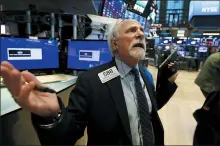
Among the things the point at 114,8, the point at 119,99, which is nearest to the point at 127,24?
the point at 119,99

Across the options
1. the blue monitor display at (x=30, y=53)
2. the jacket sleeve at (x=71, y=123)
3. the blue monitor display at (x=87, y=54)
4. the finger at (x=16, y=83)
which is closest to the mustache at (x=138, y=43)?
the jacket sleeve at (x=71, y=123)

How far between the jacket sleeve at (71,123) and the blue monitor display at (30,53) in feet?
3.70

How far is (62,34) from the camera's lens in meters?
3.01

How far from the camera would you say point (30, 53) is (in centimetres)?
218

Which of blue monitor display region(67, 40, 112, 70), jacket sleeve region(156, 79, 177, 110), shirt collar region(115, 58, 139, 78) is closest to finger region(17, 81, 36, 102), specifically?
shirt collar region(115, 58, 139, 78)

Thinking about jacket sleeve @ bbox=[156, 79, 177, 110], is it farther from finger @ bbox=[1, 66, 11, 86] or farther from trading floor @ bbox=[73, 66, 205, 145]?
finger @ bbox=[1, 66, 11, 86]

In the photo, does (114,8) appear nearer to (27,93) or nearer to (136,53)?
(136,53)

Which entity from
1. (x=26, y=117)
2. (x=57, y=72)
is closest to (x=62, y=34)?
(x=57, y=72)

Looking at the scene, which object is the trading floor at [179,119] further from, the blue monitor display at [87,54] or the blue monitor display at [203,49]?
the blue monitor display at [203,49]

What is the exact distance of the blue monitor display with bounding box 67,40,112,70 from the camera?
247 centimetres

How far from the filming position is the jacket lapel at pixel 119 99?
1.14m

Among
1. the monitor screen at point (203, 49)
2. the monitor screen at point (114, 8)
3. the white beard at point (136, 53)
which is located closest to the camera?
→ the white beard at point (136, 53)

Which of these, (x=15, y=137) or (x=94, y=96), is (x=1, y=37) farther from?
(x=94, y=96)

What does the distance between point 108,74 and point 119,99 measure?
16cm
